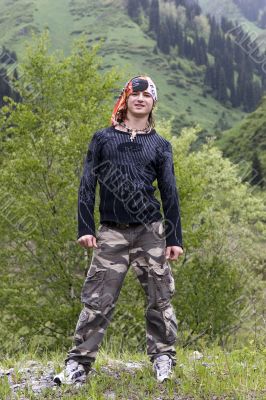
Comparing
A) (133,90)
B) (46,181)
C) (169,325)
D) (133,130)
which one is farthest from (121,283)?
(46,181)

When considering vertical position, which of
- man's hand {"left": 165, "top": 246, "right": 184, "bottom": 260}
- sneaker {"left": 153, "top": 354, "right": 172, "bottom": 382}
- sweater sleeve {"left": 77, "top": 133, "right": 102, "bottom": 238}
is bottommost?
sneaker {"left": 153, "top": 354, "right": 172, "bottom": 382}

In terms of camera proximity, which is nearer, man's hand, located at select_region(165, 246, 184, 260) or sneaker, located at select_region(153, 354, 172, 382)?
sneaker, located at select_region(153, 354, 172, 382)

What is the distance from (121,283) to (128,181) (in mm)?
974

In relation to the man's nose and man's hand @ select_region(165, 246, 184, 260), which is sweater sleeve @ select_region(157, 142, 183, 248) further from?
the man's nose

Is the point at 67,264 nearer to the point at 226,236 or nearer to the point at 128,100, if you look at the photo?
the point at 226,236

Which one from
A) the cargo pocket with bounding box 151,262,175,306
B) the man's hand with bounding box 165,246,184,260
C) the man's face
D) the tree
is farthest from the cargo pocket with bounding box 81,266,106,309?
the tree

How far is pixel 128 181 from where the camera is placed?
4383mm

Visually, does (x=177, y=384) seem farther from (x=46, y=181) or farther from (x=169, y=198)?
(x=46, y=181)

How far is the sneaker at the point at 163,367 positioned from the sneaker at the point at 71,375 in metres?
0.69

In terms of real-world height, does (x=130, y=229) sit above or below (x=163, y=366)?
above

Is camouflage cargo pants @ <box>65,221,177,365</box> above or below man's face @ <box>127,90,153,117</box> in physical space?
below

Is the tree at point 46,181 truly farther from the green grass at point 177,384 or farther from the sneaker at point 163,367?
the sneaker at point 163,367

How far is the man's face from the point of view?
15.1 feet

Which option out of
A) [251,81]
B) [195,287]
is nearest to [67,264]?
[195,287]
